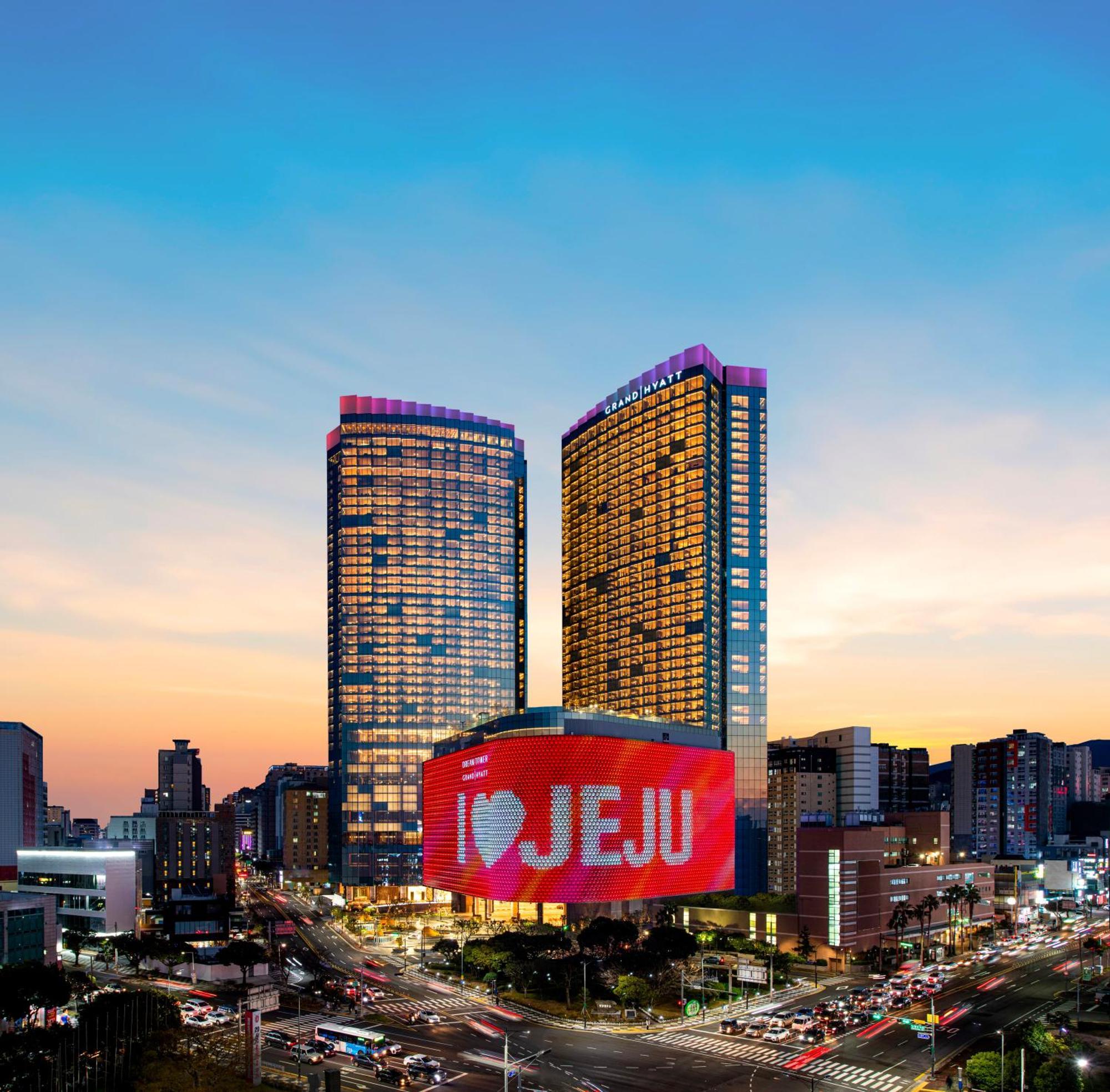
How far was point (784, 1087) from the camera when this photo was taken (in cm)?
11256

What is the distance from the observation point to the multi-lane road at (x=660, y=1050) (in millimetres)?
115875

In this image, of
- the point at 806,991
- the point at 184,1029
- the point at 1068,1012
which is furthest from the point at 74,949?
the point at 1068,1012

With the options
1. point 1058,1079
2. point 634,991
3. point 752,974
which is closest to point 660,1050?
point 634,991

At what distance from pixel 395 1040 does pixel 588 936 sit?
179 feet

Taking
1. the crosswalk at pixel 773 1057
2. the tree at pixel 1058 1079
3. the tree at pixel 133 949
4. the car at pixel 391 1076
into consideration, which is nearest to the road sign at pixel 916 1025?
the crosswalk at pixel 773 1057

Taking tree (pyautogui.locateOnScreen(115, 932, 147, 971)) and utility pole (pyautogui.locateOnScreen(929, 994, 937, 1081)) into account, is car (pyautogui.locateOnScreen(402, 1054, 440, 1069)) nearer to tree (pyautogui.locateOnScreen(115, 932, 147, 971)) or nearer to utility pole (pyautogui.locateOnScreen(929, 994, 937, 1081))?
utility pole (pyautogui.locateOnScreen(929, 994, 937, 1081))

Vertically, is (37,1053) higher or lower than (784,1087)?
higher

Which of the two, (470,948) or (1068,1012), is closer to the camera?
(1068,1012)

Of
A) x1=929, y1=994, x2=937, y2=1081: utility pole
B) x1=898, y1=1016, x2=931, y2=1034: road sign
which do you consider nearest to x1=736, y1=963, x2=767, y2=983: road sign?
x1=898, y1=1016, x2=931, y2=1034: road sign

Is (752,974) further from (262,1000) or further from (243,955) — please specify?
(262,1000)

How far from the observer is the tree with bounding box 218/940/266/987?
170 meters

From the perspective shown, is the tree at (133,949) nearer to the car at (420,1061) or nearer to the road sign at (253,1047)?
the road sign at (253,1047)

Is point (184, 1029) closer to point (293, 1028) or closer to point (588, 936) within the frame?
point (293, 1028)

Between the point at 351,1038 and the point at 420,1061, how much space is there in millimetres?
17383
